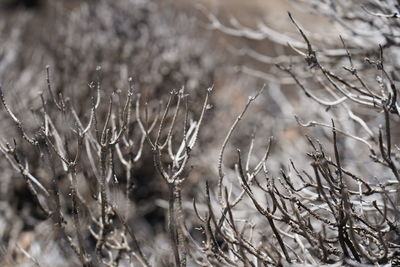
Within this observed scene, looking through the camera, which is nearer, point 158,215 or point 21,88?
point 21,88

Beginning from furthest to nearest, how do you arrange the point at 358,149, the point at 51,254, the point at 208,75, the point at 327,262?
the point at 208,75
the point at 358,149
the point at 51,254
the point at 327,262

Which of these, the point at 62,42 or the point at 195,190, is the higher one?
the point at 62,42

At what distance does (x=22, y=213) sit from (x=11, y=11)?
7934 millimetres

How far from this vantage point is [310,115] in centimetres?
573

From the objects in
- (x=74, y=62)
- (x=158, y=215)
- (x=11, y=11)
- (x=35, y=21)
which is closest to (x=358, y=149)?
(x=158, y=215)

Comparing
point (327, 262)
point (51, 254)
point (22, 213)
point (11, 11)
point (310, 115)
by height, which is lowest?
point (327, 262)

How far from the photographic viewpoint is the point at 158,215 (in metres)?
6.73

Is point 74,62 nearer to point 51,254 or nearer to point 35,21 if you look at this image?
point 51,254

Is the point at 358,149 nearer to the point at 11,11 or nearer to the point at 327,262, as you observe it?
the point at 327,262

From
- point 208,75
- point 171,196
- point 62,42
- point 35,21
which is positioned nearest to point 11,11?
point 35,21

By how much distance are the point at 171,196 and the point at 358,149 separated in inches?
167

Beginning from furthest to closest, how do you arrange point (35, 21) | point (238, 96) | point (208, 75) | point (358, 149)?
1. point (35, 21)
2. point (238, 96)
3. point (208, 75)
4. point (358, 149)

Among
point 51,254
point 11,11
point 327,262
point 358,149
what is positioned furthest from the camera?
point 11,11

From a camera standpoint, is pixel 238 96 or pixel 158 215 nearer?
Result: pixel 158 215
